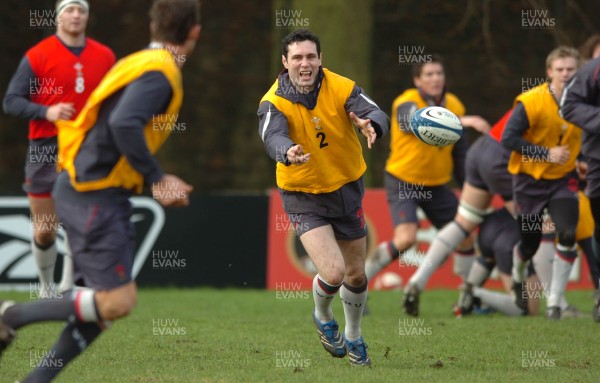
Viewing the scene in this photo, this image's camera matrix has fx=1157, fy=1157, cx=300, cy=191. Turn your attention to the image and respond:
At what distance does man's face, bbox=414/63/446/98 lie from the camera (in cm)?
1100

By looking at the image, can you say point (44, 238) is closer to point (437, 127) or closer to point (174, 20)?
point (437, 127)

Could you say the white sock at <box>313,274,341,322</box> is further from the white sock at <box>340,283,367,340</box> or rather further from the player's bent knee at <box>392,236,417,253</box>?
the player's bent knee at <box>392,236,417,253</box>

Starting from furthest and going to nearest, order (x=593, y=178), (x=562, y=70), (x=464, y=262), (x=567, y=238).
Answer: (x=464, y=262)
(x=567, y=238)
(x=562, y=70)
(x=593, y=178)

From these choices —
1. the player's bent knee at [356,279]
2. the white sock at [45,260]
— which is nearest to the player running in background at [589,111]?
the player's bent knee at [356,279]

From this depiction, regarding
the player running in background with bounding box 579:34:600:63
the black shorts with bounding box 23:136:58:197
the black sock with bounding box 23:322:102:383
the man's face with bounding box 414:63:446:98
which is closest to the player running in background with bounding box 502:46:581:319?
the player running in background with bounding box 579:34:600:63

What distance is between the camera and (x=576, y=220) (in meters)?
9.89

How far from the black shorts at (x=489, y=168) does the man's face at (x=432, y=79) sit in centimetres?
65

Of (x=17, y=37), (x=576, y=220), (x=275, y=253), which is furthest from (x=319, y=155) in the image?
(x=17, y=37)

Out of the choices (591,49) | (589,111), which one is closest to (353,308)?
(589,111)

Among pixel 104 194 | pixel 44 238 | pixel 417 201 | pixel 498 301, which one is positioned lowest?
pixel 498 301

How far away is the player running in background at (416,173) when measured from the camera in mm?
10953

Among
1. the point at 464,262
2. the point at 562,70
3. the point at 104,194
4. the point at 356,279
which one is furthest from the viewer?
the point at 464,262

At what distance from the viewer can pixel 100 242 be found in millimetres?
5945

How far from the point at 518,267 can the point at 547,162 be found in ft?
3.72
